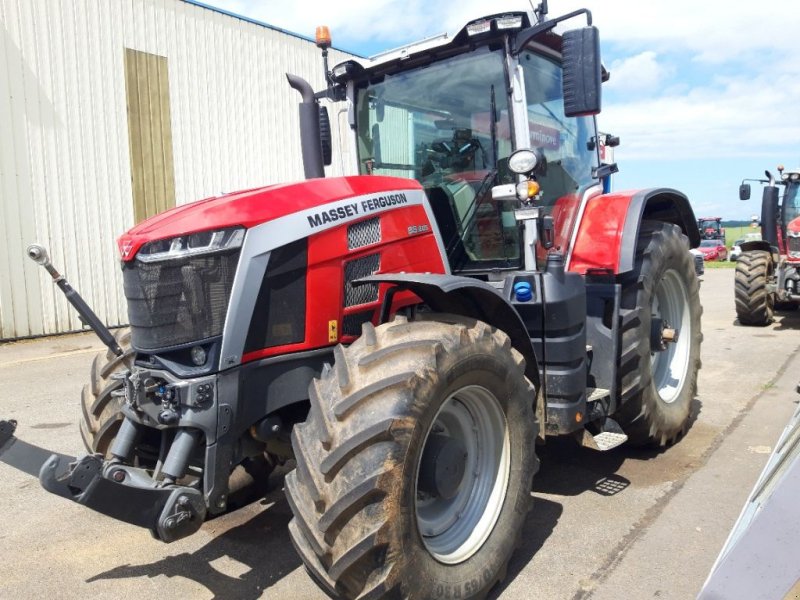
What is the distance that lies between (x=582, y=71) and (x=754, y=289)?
7769mm

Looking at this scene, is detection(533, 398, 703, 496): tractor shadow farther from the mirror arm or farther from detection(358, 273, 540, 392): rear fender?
the mirror arm

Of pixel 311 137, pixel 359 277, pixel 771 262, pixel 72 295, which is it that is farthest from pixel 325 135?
pixel 771 262

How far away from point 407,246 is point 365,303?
1.21ft

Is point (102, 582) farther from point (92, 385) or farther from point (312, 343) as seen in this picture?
point (312, 343)

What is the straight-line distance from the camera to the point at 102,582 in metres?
2.81

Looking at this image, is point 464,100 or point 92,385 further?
point 464,100

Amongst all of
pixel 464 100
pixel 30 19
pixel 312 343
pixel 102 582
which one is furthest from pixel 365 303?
pixel 30 19

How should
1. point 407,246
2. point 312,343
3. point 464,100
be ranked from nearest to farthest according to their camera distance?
point 312,343, point 407,246, point 464,100

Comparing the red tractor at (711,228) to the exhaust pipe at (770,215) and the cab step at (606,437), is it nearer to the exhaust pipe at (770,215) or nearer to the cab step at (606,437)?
the exhaust pipe at (770,215)

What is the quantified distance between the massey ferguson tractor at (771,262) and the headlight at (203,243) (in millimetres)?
9009

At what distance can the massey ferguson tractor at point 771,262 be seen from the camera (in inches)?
372

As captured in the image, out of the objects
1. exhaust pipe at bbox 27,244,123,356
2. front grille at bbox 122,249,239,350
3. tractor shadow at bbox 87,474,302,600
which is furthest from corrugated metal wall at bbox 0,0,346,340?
front grille at bbox 122,249,239,350

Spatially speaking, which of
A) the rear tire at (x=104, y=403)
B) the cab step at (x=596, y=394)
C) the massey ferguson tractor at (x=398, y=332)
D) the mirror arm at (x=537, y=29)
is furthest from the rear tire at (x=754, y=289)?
the rear tire at (x=104, y=403)

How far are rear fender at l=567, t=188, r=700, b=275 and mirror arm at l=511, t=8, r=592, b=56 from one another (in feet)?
3.89
